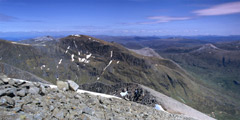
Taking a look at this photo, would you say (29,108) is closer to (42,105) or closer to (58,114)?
(42,105)

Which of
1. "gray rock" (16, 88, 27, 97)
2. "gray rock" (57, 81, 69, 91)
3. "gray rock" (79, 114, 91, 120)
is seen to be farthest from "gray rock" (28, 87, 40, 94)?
"gray rock" (79, 114, 91, 120)

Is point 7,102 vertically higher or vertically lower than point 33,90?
higher

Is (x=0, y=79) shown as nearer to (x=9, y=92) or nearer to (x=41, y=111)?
(x=9, y=92)

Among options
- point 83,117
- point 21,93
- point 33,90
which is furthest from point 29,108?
point 83,117

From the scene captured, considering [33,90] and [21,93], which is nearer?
[21,93]

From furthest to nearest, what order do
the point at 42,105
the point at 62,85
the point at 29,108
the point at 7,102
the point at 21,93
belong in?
1. the point at 62,85
2. the point at 21,93
3. the point at 42,105
4. the point at 29,108
5. the point at 7,102

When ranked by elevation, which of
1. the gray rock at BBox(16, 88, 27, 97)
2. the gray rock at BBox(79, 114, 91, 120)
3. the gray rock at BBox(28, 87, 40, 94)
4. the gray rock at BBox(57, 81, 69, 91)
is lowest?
the gray rock at BBox(79, 114, 91, 120)

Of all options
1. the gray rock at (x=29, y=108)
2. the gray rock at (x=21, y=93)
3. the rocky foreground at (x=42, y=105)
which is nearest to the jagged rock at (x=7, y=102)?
the rocky foreground at (x=42, y=105)

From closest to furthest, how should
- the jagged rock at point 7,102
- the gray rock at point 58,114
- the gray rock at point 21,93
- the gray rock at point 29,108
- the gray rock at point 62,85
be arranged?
the jagged rock at point 7,102 → the gray rock at point 29,108 → the gray rock at point 58,114 → the gray rock at point 21,93 → the gray rock at point 62,85

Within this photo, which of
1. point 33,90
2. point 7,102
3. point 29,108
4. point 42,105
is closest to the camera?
point 7,102

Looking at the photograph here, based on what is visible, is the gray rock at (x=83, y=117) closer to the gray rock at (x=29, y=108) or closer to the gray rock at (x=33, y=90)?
the gray rock at (x=29, y=108)

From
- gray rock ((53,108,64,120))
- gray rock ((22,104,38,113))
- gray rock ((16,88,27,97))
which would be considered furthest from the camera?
gray rock ((16,88,27,97))

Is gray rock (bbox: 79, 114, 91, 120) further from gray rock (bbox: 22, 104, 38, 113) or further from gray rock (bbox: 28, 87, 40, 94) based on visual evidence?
gray rock (bbox: 28, 87, 40, 94)

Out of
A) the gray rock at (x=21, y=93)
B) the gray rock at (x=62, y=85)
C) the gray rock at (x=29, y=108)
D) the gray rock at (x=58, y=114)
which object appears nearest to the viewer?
the gray rock at (x=29, y=108)
